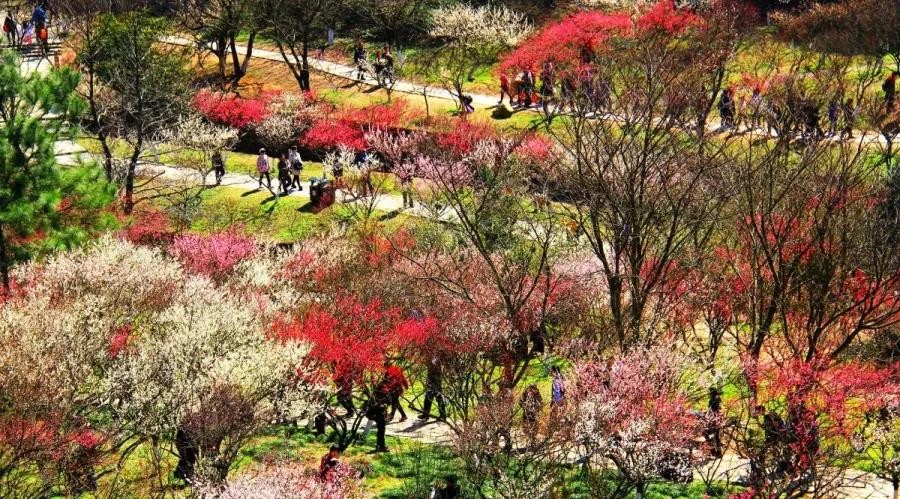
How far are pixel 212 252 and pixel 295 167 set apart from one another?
466 inches

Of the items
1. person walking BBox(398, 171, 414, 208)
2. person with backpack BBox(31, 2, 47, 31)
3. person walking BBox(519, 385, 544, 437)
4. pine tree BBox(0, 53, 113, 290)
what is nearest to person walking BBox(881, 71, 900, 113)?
person walking BBox(398, 171, 414, 208)

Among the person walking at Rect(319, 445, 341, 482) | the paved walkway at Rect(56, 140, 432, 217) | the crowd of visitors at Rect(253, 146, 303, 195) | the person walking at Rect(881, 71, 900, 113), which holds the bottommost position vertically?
the paved walkway at Rect(56, 140, 432, 217)

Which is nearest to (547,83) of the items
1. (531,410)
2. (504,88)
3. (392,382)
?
(504,88)

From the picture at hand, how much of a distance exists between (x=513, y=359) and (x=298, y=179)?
21.9m

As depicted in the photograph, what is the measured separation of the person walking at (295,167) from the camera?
4744cm

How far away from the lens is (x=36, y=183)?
33.2 metres

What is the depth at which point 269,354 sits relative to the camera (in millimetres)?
24281

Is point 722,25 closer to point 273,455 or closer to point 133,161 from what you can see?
point 133,161

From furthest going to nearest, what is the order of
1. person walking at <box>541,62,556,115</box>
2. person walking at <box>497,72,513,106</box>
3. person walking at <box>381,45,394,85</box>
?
person walking at <box>381,45,394,85</box>, person walking at <box>497,72,513,106</box>, person walking at <box>541,62,556,115</box>

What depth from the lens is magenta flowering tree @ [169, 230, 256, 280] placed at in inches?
1395

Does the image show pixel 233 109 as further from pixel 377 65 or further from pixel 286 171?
pixel 286 171

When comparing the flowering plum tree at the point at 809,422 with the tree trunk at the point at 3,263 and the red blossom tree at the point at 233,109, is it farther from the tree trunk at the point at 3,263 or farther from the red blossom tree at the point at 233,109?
the red blossom tree at the point at 233,109

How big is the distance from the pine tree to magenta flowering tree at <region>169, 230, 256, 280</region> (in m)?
2.99

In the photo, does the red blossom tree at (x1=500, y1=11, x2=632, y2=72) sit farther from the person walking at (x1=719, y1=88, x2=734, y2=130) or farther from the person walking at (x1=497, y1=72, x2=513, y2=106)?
the person walking at (x1=719, y1=88, x2=734, y2=130)
